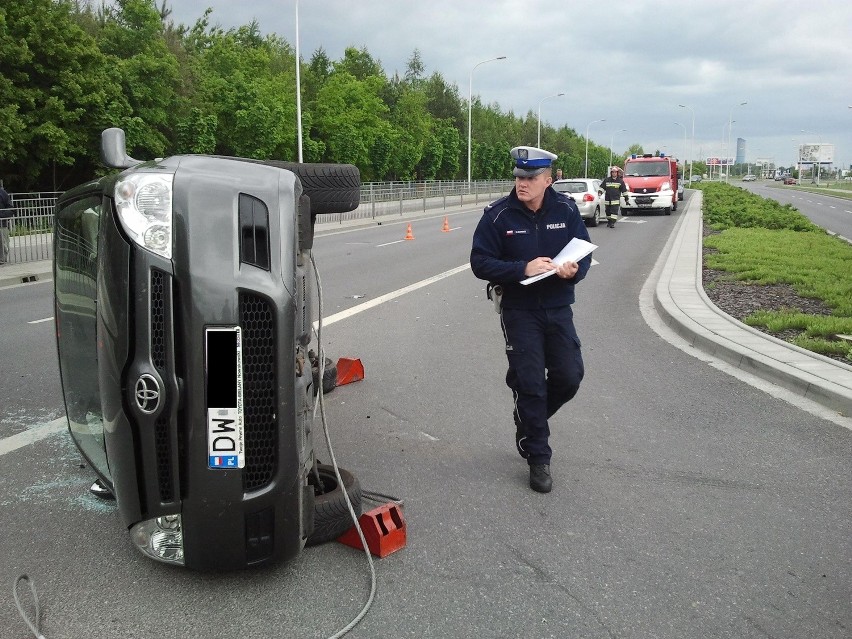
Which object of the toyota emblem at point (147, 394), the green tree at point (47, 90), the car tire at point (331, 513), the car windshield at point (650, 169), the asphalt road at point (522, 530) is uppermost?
the green tree at point (47, 90)

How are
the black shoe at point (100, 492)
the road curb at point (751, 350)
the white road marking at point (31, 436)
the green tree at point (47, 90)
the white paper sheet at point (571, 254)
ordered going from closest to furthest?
the black shoe at point (100, 492), the white paper sheet at point (571, 254), the white road marking at point (31, 436), the road curb at point (751, 350), the green tree at point (47, 90)

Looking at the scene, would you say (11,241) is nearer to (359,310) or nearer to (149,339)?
(359,310)

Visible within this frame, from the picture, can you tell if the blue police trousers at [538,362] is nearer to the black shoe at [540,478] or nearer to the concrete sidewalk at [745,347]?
the black shoe at [540,478]

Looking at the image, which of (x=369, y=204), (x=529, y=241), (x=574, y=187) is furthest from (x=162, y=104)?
(x=529, y=241)

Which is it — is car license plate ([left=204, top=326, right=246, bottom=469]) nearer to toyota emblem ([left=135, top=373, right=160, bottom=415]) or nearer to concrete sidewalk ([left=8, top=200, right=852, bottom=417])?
toyota emblem ([left=135, top=373, right=160, bottom=415])

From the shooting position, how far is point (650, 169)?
119 ft

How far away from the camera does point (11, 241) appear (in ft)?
54.3

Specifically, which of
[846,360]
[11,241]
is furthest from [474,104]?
[846,360]

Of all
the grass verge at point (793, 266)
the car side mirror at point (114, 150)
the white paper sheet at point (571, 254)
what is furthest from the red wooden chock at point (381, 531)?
the grass verge at point (793, 266)

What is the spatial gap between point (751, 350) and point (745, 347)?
0.14 m

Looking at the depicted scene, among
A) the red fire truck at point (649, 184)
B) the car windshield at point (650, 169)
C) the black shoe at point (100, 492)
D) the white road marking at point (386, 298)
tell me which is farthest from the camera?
the car windshield at point (650, 169)

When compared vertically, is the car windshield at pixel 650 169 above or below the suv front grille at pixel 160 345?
above

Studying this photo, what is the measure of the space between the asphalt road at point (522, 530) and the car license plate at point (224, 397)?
64cm

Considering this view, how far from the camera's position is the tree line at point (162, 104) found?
2895 centimetres
